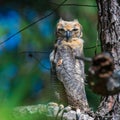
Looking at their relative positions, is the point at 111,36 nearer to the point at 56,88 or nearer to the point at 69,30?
the point at 56,88

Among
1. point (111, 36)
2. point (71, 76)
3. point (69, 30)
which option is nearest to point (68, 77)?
point (71, 76)

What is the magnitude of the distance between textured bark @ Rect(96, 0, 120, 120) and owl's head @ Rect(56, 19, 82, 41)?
5.43 ft

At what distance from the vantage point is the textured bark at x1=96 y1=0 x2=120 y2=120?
1.72 meters

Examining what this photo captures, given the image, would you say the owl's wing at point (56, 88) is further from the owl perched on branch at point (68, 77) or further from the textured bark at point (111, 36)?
the textured bark at point (111, 36)

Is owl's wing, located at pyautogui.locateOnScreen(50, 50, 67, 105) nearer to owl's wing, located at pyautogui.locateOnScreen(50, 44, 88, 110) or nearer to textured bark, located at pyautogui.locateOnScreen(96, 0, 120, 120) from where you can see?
owl's wing, located at pyautogui.locateOnScreen(50, 44, 88, 110)

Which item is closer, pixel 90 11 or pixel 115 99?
pixel 115 99

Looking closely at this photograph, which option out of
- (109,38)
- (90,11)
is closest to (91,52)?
(90,11)

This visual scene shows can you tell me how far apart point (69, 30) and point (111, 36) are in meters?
1.74

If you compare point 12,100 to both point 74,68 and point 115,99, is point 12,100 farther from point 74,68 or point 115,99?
point 74,68

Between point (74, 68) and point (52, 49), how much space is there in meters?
0.36

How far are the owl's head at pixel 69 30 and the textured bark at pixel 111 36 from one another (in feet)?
5.43

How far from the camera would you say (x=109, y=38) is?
174cm

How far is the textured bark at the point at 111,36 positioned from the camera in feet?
5.63

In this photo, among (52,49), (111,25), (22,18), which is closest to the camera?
(111,25)
